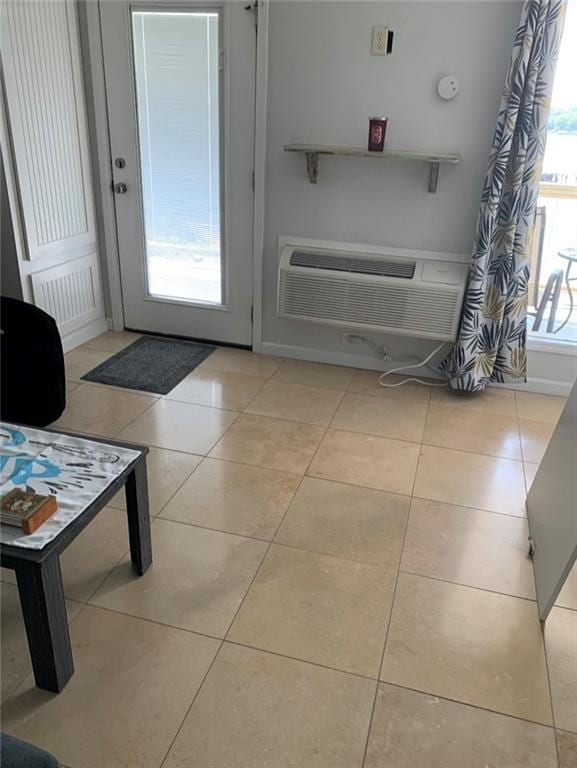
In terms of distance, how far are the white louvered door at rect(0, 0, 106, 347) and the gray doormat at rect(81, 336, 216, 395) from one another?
0.37 metres

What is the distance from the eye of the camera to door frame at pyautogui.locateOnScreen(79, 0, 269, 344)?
3.13 metres

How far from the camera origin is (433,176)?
304 cm

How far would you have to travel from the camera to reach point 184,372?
344cm

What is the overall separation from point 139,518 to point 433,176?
7.38ft

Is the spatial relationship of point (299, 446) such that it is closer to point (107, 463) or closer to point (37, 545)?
point (107, 463)

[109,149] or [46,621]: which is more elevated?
[109,149]

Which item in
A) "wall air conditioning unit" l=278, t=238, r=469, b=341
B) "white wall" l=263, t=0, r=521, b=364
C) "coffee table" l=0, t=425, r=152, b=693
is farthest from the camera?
"wall air conditioning unit" l=278, t=238, r=469, b=341

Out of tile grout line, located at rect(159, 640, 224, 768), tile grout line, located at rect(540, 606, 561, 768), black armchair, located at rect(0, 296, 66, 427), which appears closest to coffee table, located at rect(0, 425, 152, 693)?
tile grout line, located at rect(159, 640, 224, 768)

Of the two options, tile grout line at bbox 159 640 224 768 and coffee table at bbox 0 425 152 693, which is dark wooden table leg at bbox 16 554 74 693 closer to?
coffee table at bbox 0 425 152 693

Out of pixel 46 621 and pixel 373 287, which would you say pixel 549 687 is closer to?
pixel 46 621

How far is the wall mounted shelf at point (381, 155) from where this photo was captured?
9.59ft

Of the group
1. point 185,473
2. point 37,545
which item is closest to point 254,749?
point 37,545

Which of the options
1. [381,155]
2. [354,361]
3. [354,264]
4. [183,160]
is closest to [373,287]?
[354,264]

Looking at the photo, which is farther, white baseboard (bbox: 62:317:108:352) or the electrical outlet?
white baseboard (bbox: 62:317:108:352)
